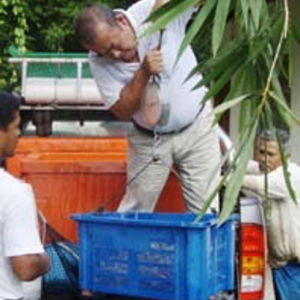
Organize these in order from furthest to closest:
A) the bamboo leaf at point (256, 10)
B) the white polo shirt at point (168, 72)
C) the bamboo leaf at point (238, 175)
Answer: the white polo shirt at point (168, 72) → the bamboo leaf at point (256, 10) → the bamboo leaf at point (238, 175)

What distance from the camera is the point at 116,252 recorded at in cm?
375

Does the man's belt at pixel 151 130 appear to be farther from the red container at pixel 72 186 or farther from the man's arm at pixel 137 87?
the red container at pixel 72 186

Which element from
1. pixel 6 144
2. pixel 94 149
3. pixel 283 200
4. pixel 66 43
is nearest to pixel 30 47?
pixel 66 43

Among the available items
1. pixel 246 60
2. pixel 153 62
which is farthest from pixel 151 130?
pixel 246 60

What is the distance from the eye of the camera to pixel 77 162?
4.54 meters

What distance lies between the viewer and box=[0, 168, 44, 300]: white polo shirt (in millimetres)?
3217

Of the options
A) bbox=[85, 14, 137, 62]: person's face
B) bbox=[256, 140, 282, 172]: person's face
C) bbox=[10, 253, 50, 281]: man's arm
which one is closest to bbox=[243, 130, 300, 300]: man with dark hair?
bbox=[256, 140, 282, 172]: person's face

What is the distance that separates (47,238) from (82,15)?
998 millimetres

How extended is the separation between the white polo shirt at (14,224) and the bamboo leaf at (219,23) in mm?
810

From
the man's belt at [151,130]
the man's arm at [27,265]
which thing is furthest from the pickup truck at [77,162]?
the man's arm at [27,265]

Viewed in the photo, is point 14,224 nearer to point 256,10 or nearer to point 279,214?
point 256,10

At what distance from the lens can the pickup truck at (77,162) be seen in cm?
399

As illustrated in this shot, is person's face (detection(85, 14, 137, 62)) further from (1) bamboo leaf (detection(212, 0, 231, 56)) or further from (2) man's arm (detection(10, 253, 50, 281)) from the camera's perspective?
(2) man's arm (detection(10, 253, 50, 281))

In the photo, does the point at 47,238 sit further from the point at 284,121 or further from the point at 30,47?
the point at 30,47
